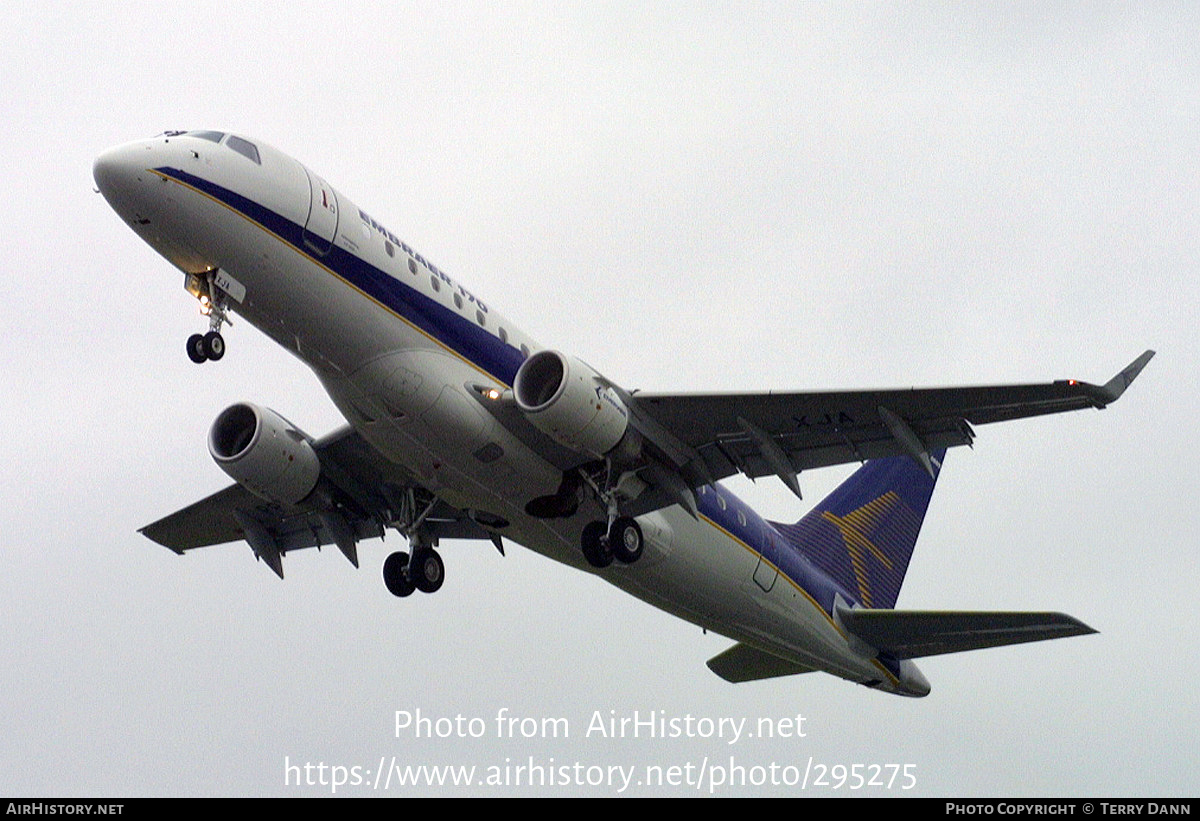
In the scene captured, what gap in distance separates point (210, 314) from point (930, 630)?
573 inches

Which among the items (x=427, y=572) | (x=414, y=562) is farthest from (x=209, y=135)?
(x=427, y=572)

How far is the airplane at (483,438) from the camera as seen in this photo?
20.3 meters

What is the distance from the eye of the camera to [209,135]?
20.4 meters

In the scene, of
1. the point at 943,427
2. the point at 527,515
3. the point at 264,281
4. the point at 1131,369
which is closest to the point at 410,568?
the point at 527,515

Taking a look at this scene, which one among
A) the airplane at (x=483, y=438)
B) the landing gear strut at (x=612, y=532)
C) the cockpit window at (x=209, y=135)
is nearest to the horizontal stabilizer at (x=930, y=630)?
the airplane at (x=483, y=438)

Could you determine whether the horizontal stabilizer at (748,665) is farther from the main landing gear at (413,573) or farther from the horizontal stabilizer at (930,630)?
the main landing gear at (413,573)

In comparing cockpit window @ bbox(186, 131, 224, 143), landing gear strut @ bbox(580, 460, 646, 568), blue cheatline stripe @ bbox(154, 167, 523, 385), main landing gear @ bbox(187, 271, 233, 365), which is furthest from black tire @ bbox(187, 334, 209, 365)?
landing gear strut @ bbox(580, 460, 646, 568)

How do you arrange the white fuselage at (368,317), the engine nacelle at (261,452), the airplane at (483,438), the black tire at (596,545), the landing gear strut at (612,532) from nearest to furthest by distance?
1. the white fuselage at (368,317)
2. the airplane at (483,438)
3. the landing gear strut at (612,532)
4. the black tire at (596,545)
5. the engine nacelle at (261,452)

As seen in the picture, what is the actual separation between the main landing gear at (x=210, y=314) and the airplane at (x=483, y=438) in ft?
0.10

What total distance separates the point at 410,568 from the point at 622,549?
4661mm

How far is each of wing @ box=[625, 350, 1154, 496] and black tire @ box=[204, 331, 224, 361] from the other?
247 inches

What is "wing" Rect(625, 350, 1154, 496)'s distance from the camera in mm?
21281

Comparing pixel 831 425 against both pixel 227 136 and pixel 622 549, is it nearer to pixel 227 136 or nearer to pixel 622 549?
pixel 622 549

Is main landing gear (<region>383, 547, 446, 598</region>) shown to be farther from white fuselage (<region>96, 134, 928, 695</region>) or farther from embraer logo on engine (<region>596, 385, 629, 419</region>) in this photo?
embraer logo on engine (<region>596, 385, 629, 419</region>)
